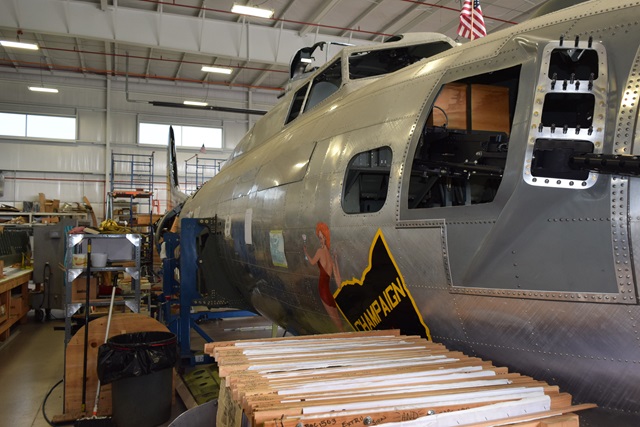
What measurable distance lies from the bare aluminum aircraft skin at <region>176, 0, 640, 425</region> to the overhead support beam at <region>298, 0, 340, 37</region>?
12.9 m

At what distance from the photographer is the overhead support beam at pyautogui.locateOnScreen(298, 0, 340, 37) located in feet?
55.7

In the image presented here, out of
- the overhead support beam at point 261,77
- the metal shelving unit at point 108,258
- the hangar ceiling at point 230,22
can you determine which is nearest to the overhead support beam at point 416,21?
the hangar ceiling at point 230,22

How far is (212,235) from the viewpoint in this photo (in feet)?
26.8

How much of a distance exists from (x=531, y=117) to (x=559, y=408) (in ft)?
4.69

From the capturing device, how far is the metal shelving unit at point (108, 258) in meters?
7.30

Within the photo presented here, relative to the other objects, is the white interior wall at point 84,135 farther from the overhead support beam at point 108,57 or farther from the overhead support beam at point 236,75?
the overhead support beam at point 108,57

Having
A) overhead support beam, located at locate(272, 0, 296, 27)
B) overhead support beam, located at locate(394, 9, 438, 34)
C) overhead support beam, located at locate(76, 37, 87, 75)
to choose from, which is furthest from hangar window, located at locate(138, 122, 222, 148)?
overhead support beam, located at locate(394, 9, 438, 34)

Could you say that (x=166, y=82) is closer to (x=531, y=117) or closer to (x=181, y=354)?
(x=181, y=354)

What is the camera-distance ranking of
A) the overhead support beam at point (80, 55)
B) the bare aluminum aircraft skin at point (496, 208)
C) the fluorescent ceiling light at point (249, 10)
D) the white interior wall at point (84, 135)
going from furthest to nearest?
the white interior wall at point (84, 135), the overhead support beam at point (80, 55), the fluorescent ceiling light at point (249, 10), the bare aluminum aircraft skin at point (496, 208)

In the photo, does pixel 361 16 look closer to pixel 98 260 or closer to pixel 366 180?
pixel 98 260

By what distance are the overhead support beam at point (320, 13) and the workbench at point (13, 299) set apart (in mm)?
11576

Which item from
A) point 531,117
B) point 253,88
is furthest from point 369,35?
point 531,117

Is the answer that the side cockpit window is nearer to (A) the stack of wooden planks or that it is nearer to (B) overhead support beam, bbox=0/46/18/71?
(A) the stack of wooden planks

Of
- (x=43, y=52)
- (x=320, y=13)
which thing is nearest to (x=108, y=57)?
(x=43, y=52)
